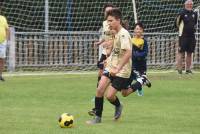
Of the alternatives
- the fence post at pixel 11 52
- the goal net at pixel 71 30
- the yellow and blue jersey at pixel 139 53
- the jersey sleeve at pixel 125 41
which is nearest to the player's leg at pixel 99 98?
the jersey sleeve at pixel 125 41

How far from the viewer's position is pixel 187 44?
19469 mm

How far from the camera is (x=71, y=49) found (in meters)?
22.3

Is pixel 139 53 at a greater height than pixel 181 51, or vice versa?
pixel 139 53

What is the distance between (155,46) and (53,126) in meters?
12.9

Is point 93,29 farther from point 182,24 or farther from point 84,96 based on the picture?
point 84,96

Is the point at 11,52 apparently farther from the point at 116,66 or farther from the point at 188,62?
the point at 116,66

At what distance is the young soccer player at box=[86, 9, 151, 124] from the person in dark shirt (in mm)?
8850

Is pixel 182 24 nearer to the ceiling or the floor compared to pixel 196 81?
nearer to the ceiling

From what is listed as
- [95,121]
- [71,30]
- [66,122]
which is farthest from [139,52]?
[71,30]

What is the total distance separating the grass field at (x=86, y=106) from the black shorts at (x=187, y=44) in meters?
0.82

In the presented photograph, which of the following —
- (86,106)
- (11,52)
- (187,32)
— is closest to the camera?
(86,106)

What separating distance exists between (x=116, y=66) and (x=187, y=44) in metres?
9.04

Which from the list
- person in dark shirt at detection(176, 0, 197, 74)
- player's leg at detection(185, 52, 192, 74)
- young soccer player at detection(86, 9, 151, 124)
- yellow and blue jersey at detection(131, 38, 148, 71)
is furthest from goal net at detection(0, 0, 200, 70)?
young soccer player at detection(86, 9, 151, 124)

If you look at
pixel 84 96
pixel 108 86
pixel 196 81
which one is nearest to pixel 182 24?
pixel 196 81
